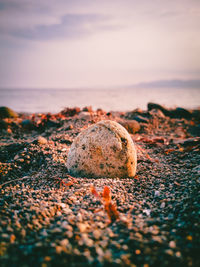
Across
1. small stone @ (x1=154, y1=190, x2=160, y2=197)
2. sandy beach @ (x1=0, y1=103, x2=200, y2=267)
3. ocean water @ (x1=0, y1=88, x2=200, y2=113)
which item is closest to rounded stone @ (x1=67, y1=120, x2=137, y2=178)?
sandy beach @ (x1=0, y1=103, x2=200, y2=267)

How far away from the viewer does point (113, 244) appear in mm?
1611

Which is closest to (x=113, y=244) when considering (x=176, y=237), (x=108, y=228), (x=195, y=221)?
(x=108, y=228)

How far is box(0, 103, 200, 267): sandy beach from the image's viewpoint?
4.83ft

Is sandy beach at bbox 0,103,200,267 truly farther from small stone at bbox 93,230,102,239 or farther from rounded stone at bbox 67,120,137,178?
rounded stone at bbox 67,120,137,178

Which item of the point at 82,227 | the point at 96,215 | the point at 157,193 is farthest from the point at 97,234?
the point at 157,193

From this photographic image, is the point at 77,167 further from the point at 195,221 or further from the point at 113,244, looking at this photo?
the point at 195,221

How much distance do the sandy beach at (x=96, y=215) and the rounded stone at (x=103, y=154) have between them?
0.15 meters

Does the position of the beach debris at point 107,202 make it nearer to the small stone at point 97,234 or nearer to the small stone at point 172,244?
the small stone at point 97,234

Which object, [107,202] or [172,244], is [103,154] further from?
[172,244]

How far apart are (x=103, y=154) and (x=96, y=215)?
1153mm

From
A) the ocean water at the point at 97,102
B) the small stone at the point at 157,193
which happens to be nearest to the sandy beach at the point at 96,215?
the small stone at the point at 157,193

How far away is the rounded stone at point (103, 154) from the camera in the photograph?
310 cm

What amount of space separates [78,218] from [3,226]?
0.70 metres

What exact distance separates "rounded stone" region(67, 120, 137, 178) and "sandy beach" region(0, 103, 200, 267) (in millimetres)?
152
